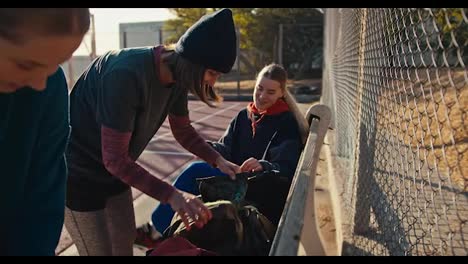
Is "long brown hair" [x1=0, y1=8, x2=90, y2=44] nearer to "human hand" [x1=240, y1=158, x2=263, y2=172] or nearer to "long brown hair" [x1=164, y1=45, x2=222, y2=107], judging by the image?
"long brown hair" [x1=164, y1=45, x2=222, y2=107]

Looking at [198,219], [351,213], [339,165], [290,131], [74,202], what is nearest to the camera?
[198,219]

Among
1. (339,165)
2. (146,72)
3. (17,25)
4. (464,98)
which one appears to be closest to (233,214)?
(146,72)

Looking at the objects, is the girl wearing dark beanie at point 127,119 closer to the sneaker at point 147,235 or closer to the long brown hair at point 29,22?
A: the sneaker at point 147,235

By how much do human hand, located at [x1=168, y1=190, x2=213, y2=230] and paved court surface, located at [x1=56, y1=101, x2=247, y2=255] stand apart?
78.6 inches

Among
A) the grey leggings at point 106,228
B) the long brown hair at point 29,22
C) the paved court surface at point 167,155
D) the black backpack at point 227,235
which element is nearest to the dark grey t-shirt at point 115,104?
the grey leggings at point 106,228

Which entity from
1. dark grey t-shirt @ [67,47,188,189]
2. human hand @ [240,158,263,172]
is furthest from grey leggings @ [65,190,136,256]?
human hand @ [240,158,263,172]

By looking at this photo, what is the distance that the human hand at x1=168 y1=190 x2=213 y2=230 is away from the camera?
1763 millimetres

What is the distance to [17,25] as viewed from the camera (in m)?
0.98

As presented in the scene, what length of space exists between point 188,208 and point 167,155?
222 inches

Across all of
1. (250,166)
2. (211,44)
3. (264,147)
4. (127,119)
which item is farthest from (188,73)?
(264,147)

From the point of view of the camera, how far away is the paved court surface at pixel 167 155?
14.4 ft

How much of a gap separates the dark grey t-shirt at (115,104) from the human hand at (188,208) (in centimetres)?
34

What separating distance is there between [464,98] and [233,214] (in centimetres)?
313

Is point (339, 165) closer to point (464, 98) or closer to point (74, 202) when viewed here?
point (464, 98)
